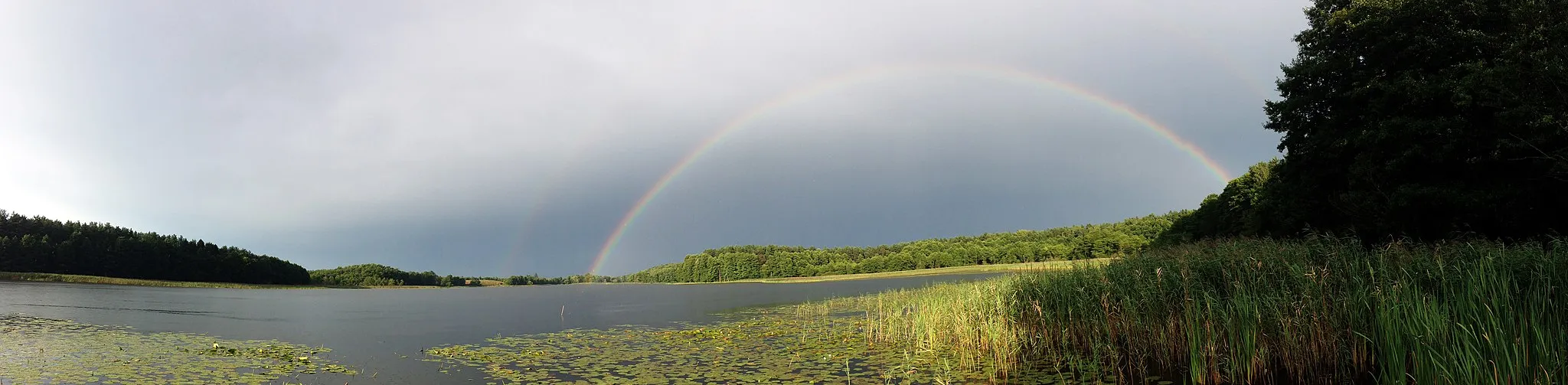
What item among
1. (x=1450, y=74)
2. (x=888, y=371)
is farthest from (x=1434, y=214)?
(x=888, y=371)

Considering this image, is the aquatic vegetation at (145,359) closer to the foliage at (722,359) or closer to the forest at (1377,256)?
the foliage at (722,359)

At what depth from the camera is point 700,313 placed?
124ft

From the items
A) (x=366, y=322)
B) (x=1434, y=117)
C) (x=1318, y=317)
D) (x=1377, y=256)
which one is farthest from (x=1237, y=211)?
(x=366, y=322)

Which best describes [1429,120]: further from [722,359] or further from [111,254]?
[111,254]

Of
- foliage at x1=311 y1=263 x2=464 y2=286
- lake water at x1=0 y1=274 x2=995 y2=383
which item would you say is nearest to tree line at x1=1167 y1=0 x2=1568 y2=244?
lake water at x1=0 y1=274 x2=995 y2=383

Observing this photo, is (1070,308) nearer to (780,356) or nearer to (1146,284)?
(1146,284)

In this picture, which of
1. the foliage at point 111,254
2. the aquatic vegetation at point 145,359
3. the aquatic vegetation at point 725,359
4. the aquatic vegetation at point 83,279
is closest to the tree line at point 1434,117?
the aquatic vegetation at point 725,359

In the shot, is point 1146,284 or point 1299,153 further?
point 1299,153

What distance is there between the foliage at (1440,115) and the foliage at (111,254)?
160 metres

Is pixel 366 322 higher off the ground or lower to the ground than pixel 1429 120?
lower

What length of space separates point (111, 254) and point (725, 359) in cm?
14847

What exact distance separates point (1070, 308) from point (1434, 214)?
62.9 ft

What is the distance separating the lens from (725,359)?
16.6m

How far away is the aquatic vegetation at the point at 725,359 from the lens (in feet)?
44.2
